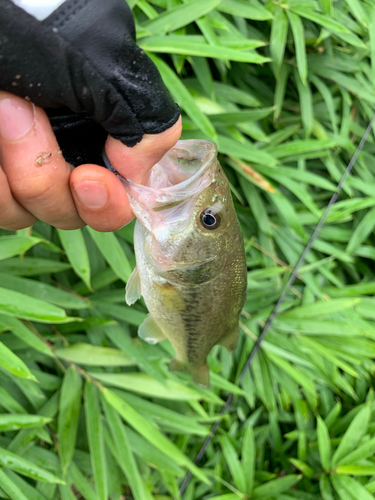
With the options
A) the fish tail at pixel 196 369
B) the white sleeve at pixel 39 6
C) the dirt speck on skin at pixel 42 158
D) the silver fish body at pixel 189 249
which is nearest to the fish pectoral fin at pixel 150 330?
the silver fish body at pixel 189 249

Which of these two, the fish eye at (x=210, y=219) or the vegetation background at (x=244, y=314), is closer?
the fish eye at (x=210, y=219)

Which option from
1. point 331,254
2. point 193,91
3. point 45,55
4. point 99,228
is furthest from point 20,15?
point 331,254

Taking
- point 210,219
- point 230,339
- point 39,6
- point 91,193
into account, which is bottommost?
point 230,339

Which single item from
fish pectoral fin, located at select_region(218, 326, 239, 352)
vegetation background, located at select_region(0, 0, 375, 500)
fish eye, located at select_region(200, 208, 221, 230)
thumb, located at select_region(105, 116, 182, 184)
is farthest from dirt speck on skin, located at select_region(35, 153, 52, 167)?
fish pectoral fin, located at select_region(218, 326, 239, 352)

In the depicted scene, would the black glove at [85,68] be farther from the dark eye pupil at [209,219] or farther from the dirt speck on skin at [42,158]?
the dark eye pupil at [209,219]

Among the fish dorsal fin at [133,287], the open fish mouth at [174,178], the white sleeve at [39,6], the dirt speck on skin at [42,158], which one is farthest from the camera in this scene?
the fish dorsal fin at [133,287]

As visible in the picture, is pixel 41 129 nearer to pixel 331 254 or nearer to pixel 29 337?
pixel 29 337

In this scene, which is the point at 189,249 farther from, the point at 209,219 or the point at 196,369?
the point at 196,369

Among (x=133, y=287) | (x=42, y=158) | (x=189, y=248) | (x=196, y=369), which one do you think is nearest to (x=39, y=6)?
(x=42, y=158)
